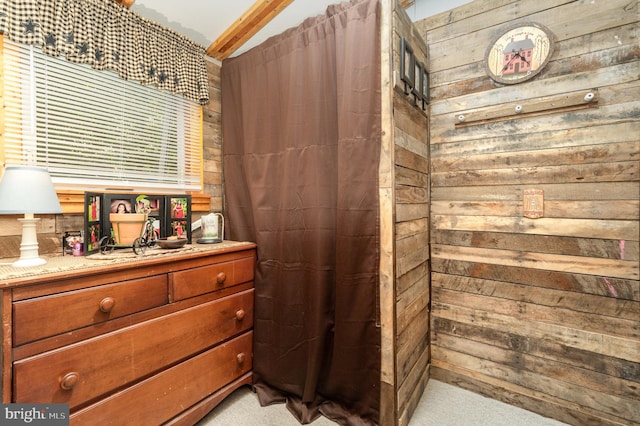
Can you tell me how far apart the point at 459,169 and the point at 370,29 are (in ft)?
3.35

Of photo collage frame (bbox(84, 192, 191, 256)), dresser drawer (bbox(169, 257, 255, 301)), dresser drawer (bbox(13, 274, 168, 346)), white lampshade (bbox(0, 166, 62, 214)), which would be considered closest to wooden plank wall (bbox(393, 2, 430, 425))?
dresser drawer (bbox(169, 257, 255, 301))

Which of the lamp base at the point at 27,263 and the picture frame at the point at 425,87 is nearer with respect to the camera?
the lamp base at the point at 27,263

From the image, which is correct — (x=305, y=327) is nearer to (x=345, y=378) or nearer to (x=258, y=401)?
(x=345, y=378)

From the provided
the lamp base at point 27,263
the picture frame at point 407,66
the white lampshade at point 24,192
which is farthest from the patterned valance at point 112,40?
the picture frame at point 407,66

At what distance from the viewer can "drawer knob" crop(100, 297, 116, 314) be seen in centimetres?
121

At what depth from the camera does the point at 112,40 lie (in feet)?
5.57

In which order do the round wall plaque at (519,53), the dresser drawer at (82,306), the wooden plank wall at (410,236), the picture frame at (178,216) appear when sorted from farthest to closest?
the picture frame at (178,216) → the round wall plaque at (519,53) → the wooden plank wall at (410,236) → the dresser drawer at (82,306)

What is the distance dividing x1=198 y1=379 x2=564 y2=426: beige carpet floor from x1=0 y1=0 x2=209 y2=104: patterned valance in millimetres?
2030

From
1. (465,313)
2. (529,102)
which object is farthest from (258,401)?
(529,102)

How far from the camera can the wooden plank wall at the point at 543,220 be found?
59.7 inches

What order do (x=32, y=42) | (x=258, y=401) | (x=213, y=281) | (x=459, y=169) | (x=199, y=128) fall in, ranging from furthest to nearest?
(x=199, y=128), (x=459, y=169), (x=258, y=401), (x=213, y=281), (x=32, y=42)

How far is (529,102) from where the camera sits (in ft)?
5.64

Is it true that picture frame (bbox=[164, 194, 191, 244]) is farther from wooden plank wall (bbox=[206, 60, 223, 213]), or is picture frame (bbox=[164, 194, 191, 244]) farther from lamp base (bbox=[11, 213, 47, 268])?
lamp base (bbox=[11, 213, 47, 268])

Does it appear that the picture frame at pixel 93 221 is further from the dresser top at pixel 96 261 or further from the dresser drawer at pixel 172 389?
the dresser drawer at pixel 172 389
